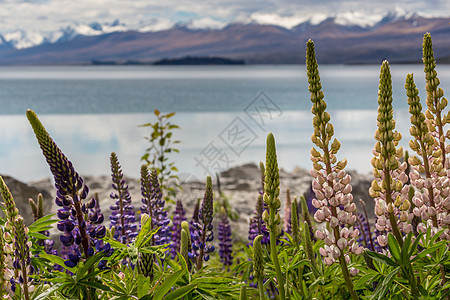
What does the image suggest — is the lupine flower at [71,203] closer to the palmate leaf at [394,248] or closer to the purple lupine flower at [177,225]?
the palmate leaf at [394,248]

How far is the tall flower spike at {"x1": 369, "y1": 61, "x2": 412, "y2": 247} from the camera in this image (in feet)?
7.18

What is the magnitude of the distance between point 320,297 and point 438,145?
3.23ft

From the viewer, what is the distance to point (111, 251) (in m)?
2.36

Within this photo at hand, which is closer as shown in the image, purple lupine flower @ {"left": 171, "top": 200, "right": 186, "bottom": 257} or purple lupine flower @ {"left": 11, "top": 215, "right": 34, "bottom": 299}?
purple lupine flower @ {"left": 11, "top": 215, "right": 34, "bottom": 299}

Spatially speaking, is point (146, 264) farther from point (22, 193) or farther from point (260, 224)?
point (22, 193)

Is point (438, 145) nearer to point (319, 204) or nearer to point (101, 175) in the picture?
point (319, 204)

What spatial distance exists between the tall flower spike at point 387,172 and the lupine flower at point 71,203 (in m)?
1.19

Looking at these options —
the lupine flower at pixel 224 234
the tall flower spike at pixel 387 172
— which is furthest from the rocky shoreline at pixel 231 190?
the tall flower spike at pixel 387 172

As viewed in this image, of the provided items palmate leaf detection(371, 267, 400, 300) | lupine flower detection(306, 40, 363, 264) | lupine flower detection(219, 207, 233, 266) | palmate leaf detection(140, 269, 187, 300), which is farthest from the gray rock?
palmate leaf detection(371, 267, 400, 300)

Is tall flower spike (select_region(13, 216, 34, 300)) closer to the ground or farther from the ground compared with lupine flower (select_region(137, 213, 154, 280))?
farther from the ground

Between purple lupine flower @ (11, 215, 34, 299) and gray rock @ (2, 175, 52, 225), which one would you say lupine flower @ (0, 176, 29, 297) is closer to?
purple lupine flower @ (11, 215, 34, 299)

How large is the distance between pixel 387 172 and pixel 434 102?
520mm

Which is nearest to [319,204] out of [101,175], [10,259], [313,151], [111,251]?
[313,151]

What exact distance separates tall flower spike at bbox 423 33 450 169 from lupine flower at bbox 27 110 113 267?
5.23 ft
